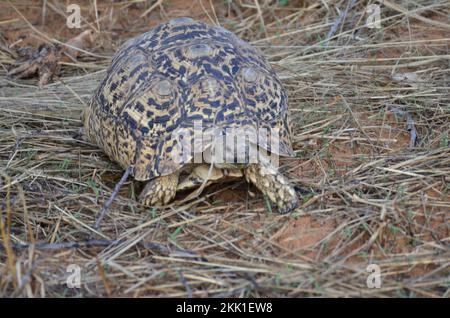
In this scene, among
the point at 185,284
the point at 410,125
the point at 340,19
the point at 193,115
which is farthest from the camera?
the point at 340,19

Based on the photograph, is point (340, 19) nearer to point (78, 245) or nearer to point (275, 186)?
point (275, 186)

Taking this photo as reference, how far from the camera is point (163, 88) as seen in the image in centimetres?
335

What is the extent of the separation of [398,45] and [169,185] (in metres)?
2.26

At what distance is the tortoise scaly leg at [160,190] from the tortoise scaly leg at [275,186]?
1.22 feet

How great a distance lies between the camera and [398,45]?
482 cm

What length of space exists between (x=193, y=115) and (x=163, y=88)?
0.21 m

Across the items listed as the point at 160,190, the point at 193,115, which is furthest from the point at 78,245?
the point at 193,115

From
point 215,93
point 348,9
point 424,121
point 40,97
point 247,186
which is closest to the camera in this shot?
point 215,93

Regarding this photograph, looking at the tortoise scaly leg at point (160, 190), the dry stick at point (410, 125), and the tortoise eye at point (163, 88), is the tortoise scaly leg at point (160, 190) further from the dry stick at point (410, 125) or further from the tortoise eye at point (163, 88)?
the dry stick at point (410, 125)

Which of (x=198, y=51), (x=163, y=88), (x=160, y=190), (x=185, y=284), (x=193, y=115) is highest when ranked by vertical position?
(x=198, y=51)

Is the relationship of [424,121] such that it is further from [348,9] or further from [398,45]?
[348,9]

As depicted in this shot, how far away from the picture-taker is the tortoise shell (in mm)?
3287
